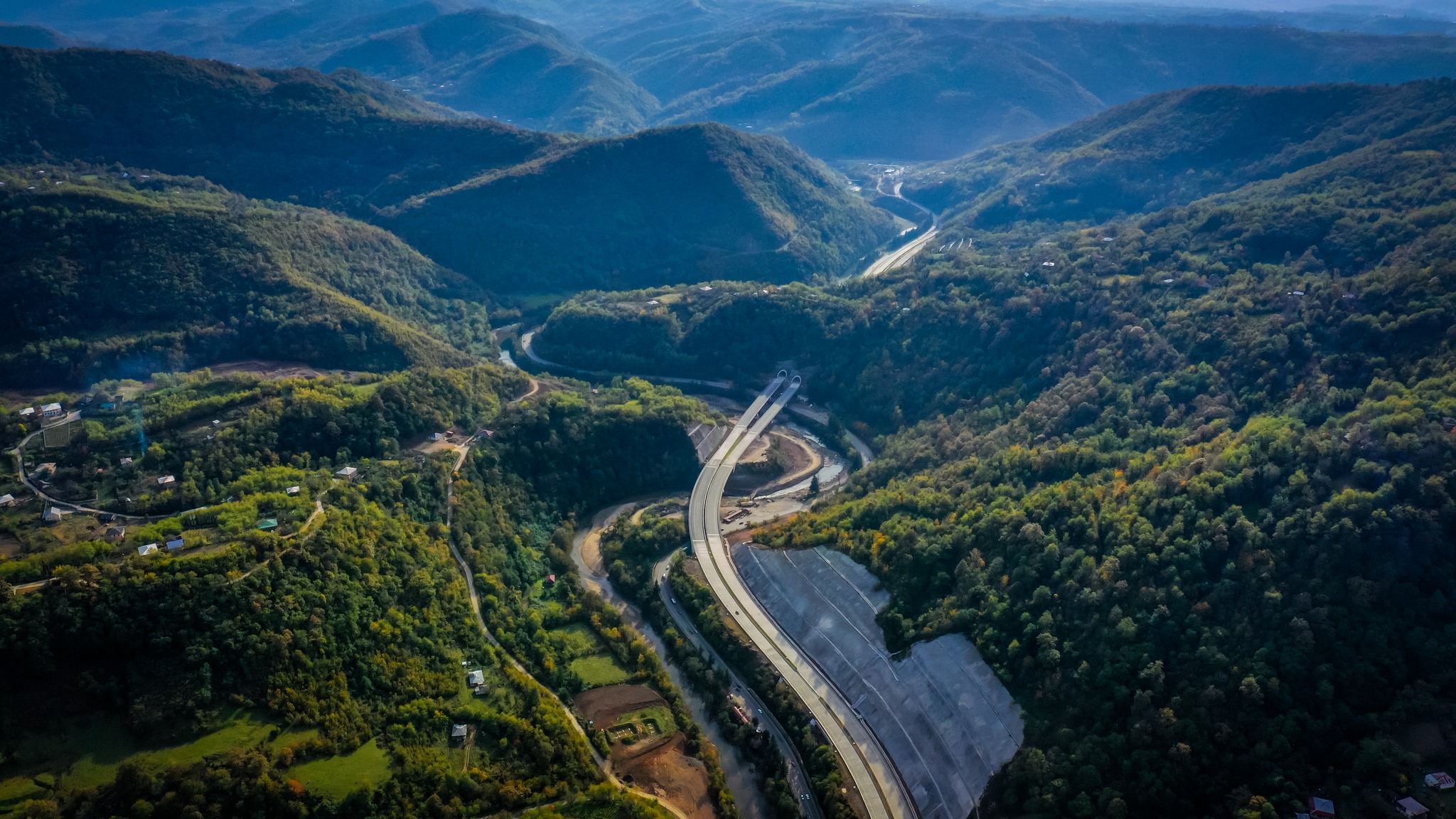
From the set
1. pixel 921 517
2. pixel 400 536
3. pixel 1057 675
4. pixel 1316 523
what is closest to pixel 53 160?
pixel 400 536

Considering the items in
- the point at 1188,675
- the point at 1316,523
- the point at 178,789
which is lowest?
the point at 178,789

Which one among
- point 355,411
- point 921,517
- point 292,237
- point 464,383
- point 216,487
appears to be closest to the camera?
point 216,487

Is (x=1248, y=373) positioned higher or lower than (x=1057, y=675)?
higher

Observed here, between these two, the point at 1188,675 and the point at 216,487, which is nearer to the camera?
the point at 1188,675

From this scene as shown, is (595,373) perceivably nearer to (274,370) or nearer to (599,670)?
(274,370)

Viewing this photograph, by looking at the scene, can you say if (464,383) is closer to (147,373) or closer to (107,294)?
(147,373)

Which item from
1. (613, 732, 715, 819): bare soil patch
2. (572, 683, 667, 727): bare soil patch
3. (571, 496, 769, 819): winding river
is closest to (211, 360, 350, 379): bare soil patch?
(571, 496, 769, 819): winding river

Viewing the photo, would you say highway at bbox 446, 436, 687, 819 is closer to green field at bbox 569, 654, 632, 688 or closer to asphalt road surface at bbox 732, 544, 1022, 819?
green field at bbox 569, 654, 632, 688

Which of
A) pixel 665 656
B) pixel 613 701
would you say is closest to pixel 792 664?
pixel 665 656
